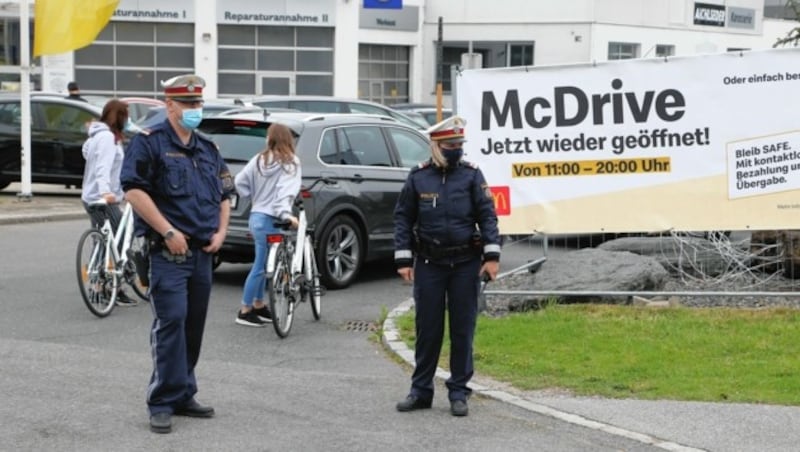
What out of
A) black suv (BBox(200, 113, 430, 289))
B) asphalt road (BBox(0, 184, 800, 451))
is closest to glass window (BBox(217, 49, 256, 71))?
black suv (BBox(200, 113, 430, 289))

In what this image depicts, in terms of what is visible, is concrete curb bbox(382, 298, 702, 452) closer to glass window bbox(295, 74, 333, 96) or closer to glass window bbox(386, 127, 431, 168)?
glass window bbox(386, 127, 431, 168)

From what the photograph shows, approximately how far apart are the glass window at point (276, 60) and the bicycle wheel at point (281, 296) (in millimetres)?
37305

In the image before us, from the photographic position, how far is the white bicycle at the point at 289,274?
33.5 ft

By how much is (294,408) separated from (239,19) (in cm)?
3984

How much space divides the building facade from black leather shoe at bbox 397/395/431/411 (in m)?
27.3

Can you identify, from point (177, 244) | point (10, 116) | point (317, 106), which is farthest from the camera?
point (317, 106)

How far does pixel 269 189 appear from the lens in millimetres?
10562

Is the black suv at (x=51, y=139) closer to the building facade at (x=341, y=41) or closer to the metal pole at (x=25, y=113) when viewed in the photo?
the metal pole at (x=25, y=113)

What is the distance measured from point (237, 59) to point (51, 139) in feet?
84.8

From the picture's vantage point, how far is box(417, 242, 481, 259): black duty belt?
25.0 feet

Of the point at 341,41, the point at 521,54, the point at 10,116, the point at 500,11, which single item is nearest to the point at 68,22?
the point at 10,116

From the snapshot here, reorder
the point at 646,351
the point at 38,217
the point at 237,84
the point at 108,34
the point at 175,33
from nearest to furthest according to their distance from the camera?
the point at 646,351, the point at 38,217, the point at 108,34, the point at 175,33, the point at 237,84

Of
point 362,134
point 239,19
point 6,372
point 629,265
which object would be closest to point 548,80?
point 629,265

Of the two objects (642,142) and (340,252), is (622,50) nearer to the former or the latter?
(340,252)
